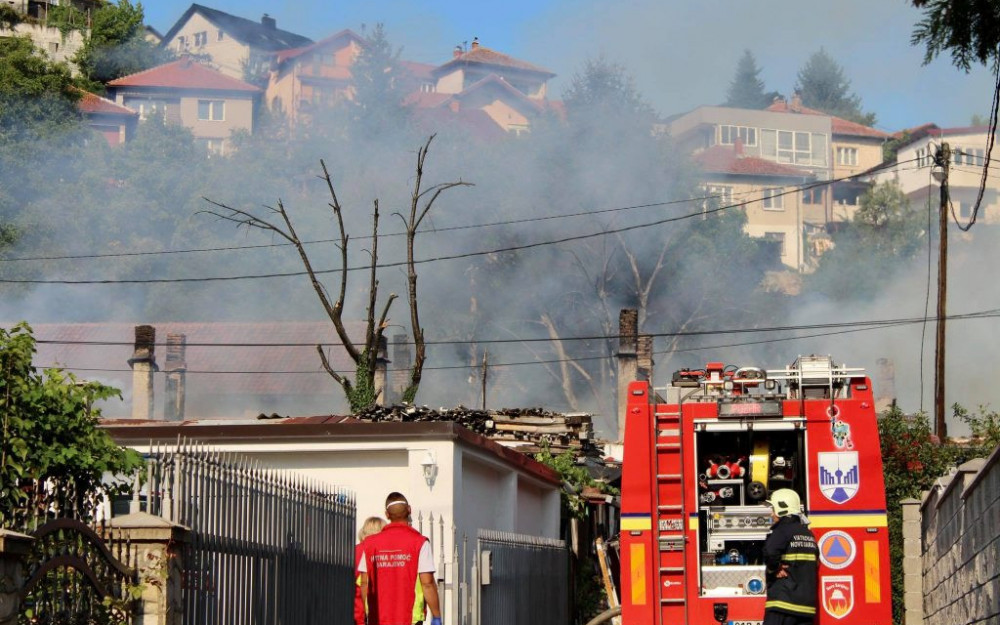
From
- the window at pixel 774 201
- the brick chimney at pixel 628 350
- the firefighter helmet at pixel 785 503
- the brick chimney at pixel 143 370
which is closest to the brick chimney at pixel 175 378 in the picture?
the brick chimney at pixel 143 370

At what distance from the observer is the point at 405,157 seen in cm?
7669

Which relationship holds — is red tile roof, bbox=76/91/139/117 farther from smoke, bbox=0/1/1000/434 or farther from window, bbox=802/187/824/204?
window, bbox=802/187/824/204

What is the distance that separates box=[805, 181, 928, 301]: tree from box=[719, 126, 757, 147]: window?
9.52m

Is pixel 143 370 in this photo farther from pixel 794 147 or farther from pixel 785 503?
pixel 794 147

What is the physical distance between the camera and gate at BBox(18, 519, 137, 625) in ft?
21.5

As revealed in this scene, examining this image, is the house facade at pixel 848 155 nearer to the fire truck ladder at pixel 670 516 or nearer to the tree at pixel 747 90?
the tree at pixel 747 90

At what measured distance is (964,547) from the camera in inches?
439

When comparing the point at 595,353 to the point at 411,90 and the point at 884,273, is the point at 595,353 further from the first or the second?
the point at 411,90

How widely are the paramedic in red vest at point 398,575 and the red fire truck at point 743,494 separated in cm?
304

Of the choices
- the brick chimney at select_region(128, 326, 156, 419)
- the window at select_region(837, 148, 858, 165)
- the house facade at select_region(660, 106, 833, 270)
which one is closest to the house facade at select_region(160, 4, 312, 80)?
the house facade at select_region(660, 106, 833, 270)

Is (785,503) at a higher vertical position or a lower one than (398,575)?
higher

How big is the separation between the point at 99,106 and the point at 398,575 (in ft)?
244

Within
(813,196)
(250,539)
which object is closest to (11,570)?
(250,539)

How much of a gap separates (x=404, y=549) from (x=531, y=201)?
2340 inches
